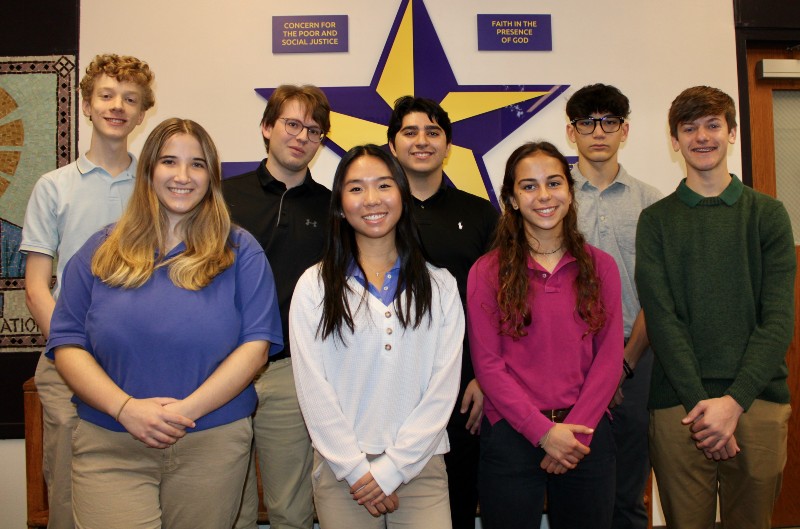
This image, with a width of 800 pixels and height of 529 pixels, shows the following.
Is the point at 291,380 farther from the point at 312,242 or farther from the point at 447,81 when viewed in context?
the point at 447,81

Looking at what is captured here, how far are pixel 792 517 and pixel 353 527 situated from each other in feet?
10.0

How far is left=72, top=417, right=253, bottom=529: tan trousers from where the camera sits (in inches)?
61.4

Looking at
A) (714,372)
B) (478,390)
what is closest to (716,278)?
(714,372)

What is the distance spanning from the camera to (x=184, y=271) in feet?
5.46

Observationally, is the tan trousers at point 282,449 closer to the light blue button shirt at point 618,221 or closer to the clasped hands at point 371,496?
the clasped hands at point 371,496

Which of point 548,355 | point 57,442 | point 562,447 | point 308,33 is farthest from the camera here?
point 308,33

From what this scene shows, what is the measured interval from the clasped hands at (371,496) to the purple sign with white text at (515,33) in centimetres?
258

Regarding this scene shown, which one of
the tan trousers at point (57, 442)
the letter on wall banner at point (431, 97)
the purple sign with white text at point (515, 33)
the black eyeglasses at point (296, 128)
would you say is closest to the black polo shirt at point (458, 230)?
the black eyeglasses at point (296, 128)

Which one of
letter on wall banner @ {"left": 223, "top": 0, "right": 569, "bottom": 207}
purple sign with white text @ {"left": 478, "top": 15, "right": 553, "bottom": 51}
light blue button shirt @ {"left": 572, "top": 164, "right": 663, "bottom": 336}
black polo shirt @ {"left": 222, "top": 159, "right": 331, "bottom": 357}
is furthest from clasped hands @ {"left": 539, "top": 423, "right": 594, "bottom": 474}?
purple sign with white text @ {"left": 478, "top": 15, "right": 553, "bottom": 51}

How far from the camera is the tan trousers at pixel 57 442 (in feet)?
6.71

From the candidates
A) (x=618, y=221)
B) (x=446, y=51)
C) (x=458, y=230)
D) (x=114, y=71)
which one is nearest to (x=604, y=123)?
(x=618, y=221)

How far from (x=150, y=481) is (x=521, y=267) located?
1.29 metres

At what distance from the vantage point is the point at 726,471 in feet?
6.51

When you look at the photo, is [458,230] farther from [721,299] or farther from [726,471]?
[726,471]
